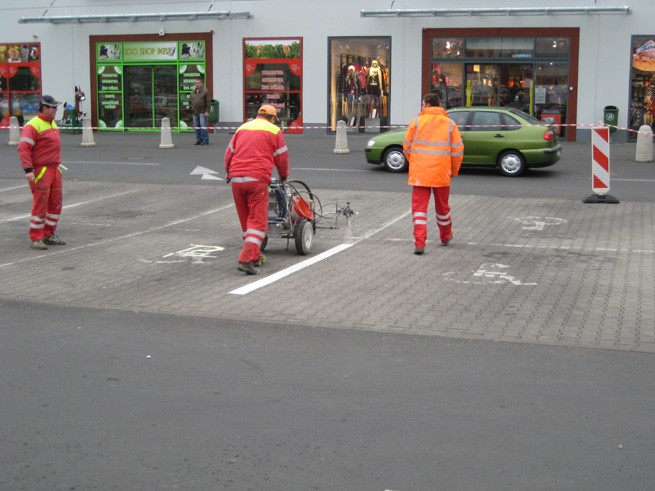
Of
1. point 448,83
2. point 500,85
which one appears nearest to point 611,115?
point 500,85

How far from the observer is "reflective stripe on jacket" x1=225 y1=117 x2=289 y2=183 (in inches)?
401

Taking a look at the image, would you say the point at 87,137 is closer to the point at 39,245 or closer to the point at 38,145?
the point at 38,145

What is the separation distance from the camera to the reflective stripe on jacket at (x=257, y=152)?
10188 millimetres

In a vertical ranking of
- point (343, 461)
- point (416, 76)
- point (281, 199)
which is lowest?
point (343, 461)

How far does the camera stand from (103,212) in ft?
50.1

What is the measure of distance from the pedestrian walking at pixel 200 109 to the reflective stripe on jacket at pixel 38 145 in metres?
16.0

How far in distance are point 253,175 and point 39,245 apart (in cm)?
333

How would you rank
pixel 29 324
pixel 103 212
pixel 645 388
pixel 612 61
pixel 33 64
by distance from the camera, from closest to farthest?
pixel 645 388, pixel 29 324, pixel 103 212, pixel 612 61, pixel 33 64

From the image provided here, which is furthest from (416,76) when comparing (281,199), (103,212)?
(281,199)

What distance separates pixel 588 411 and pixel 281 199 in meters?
5.68

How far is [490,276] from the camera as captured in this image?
10.3 metres

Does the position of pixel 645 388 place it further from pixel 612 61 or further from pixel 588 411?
pixel 612 61

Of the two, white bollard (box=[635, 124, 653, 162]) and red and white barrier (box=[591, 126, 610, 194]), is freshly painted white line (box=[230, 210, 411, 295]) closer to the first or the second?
red and white barrier (box=[591, 126, 610, 194])

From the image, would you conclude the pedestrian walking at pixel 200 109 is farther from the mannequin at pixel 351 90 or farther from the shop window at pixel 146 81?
the mannequin at pixel 351 90
